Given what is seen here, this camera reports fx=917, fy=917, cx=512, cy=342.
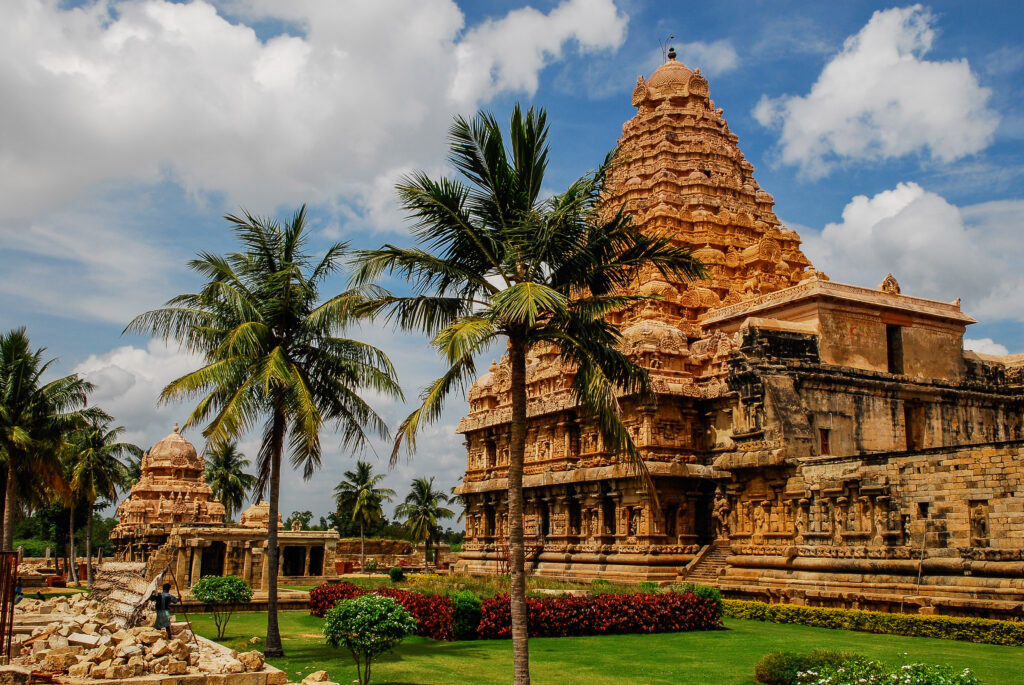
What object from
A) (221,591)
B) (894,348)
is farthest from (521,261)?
(894,348)

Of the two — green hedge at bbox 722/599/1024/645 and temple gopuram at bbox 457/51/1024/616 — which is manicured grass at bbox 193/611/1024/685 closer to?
green hedge at bbox 722/599/1024/645

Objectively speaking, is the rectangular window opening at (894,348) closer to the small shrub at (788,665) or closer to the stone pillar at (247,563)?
the small shrub at (788,665)

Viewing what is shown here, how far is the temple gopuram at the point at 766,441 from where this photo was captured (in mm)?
21125

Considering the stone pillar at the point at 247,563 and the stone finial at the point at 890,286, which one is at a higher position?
the stone finial at the point at 890,286

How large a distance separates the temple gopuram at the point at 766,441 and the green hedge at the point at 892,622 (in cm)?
98

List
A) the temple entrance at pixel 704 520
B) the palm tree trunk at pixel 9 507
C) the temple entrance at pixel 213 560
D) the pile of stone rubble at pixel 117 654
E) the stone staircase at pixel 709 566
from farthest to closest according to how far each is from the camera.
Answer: the temple entrance at pixel 213 560 → the temple entrance at pixel 704 520 → the stone staircase at pixel 709 566 → the palm tree trunk at pixel 9 507 → the pile of stone rubble at pixel 117 654

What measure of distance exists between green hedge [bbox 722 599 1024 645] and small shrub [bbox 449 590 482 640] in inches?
302

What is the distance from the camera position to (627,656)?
16.5 meters

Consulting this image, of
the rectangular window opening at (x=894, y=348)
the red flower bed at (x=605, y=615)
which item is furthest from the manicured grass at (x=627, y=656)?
the rectangular window opening at (x=894, y=348)

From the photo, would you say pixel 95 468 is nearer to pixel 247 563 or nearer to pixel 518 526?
pixel 247 563

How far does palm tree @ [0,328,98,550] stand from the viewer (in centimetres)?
2458

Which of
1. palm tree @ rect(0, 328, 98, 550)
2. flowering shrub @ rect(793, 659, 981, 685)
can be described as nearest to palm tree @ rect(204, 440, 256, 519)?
palm tree @ rect(0, 328, 98, 550)

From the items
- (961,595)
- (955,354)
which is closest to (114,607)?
(961,595)

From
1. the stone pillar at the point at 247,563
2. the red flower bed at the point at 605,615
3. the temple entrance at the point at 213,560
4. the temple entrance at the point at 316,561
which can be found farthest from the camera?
the temple entrance at the point at 316,561
